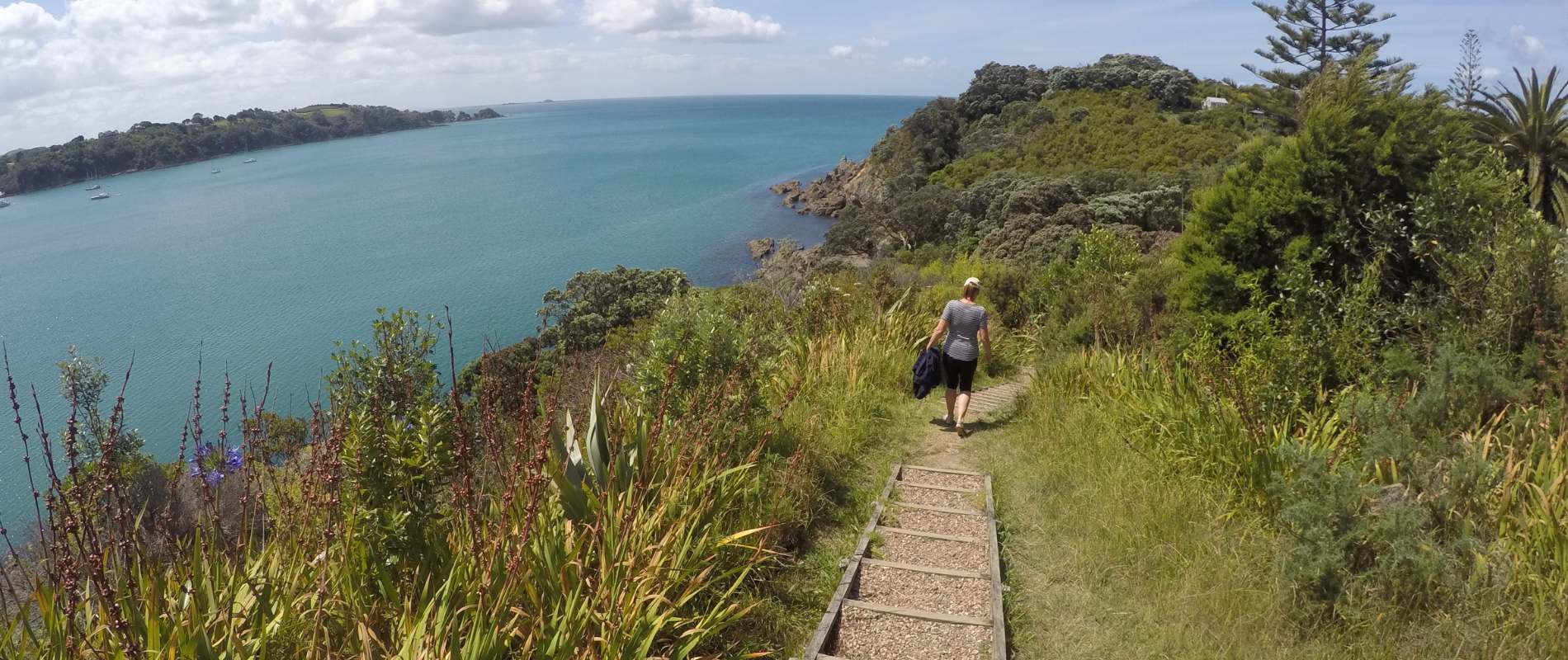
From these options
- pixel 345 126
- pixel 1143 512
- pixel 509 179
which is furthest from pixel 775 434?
pixel 345 126

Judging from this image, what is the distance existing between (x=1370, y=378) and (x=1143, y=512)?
6.58 feet

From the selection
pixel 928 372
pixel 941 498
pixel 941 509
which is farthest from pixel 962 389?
pixel 941 509

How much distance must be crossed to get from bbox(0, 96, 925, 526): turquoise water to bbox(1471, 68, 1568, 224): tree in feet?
58.0

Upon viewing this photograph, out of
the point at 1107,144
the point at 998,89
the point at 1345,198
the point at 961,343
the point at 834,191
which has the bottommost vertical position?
the point at 961,343

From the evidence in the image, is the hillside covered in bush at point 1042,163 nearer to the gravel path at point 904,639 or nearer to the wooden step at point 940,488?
the wooden step at point 940,488

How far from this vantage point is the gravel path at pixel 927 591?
4152mm

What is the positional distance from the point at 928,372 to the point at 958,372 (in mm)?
353

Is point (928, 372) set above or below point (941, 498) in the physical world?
above

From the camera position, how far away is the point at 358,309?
32156mm

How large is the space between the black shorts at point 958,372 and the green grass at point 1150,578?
109 centimetres

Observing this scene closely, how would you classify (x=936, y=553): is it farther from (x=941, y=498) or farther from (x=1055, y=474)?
(x=1055, y=474)

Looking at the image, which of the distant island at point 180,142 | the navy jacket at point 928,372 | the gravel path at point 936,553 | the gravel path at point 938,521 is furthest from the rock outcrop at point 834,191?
the distant island at point 180,142

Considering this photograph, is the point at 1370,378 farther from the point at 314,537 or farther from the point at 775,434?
the point at 314,537

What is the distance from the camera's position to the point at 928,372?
7223 millimetres
